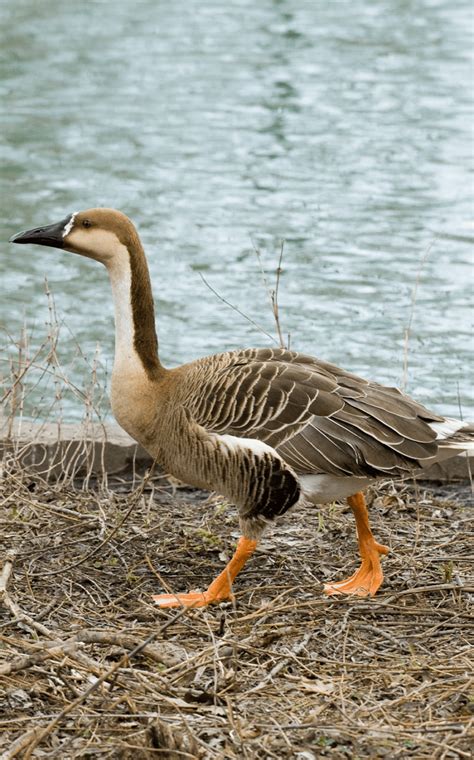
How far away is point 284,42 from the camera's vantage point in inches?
776

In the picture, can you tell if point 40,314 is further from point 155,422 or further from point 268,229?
point 155,422

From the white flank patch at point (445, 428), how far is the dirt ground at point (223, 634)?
1.90 ft

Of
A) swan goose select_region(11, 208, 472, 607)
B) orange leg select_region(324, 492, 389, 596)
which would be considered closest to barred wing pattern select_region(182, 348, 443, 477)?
swan goose select_region(11, 208, 472, 607)

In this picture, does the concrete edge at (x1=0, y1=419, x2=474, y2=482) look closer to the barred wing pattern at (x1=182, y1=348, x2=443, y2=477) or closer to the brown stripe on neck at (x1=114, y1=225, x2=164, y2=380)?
the brown stripe on neck at (x1=114, y1=225, x2=164, y2=380)

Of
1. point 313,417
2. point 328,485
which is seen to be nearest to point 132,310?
point 313,417

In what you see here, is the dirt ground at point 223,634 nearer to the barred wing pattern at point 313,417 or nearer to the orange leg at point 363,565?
the orange leg at point 363,565

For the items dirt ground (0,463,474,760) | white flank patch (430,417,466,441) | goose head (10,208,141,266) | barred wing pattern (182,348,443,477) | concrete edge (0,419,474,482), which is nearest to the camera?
dirt ground (0,463,474,760)

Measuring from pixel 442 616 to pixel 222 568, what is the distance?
1149 mm

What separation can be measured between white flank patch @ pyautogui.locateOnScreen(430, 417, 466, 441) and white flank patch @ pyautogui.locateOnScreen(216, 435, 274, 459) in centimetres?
69

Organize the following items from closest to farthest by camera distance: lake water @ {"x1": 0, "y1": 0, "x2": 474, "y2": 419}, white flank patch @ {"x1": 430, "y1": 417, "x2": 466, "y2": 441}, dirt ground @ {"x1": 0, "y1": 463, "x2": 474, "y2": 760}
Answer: dirt ground @ {"x1": 0, "y1": 463, "x2": 474, "y2": 760}, white flank patch @ {"x1": 430, "y1": 417, "x2": 466, "y2": 441}, lake water @ {"x1": 0, "y1": 0, "x2": 474, "y2": 419}

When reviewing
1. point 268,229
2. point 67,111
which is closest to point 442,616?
point 268,229

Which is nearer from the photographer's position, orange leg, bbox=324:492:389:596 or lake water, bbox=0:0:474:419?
orange leg, bbox=324:492:389:596

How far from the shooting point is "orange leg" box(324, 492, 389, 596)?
209 inches

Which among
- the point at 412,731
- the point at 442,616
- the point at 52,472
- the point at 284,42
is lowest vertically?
the point at 284,42
